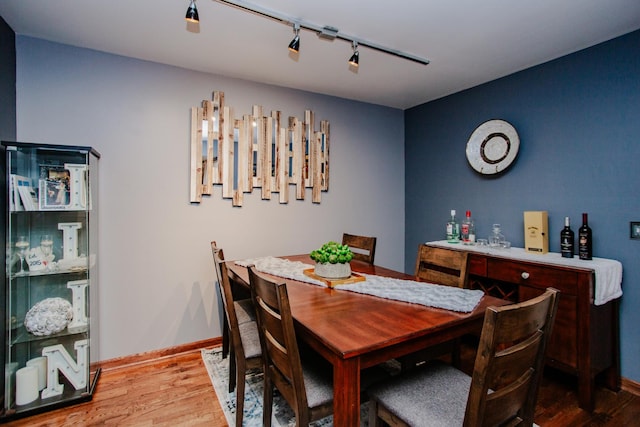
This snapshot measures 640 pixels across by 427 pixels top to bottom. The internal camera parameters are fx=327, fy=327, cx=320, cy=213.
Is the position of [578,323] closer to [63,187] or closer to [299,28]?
[299,28]

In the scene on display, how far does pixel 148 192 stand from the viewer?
2.62 metres

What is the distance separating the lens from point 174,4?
1.87 m

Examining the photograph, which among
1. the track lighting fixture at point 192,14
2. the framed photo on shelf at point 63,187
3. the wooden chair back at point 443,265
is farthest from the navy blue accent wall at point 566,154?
the framed photo on shelf at point 63,187

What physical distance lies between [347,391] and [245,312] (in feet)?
4.17

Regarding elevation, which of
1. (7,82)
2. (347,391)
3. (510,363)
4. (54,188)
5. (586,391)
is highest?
(7,82)

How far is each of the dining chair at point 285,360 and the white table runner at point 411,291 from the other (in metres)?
0.49

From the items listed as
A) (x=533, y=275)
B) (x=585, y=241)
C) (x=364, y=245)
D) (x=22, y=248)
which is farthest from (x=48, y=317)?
(x=585, y=241)

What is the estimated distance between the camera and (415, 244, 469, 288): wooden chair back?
189 centimetres

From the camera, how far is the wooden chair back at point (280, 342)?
4.02 ft

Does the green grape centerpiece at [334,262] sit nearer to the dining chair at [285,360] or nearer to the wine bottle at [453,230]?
the dining chair at [285,360]

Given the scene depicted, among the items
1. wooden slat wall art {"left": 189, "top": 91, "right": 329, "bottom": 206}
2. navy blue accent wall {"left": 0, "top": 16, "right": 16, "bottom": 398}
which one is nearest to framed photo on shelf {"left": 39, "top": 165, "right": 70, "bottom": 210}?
navy blue accent wall {"left": 0, "top": 16, "right": 16, "bottom": 398}

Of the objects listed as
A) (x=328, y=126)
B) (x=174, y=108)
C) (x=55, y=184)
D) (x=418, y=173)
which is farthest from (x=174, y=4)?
(x=418, y=173)

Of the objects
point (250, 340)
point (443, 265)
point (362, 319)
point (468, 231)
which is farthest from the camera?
point (468, 231)

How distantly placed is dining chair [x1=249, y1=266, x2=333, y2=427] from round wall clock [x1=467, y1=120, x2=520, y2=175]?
7.97ft
